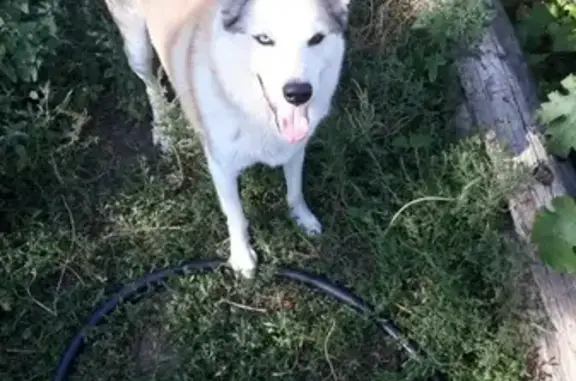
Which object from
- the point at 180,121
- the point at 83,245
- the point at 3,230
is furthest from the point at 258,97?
the point at 3,230

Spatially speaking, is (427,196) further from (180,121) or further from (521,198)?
(180,121)

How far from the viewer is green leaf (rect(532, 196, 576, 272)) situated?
2762 mm

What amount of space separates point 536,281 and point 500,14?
113 centimetres

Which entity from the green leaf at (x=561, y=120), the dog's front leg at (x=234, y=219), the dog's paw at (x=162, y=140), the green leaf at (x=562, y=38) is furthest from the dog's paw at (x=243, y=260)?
the green leaf at (x=562, y=38)

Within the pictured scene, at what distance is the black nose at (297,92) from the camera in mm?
2330

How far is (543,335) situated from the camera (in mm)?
2830

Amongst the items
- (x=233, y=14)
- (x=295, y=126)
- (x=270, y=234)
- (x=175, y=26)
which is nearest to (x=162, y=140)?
(x=270, y=234)

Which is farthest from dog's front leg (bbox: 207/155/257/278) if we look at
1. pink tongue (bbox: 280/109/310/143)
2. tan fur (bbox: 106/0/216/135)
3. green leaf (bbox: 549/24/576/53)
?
green leaf (bbox: 549/24/576/53)

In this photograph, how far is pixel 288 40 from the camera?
7.56 ft

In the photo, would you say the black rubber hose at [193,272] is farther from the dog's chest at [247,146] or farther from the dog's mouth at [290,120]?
the dog's mouth at [290,120]

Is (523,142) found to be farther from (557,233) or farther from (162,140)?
(162,140)

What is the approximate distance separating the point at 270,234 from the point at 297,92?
1000 mm

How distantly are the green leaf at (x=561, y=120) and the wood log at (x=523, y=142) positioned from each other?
0.09 m

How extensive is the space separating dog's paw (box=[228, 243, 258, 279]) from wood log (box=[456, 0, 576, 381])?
0.87 metres
